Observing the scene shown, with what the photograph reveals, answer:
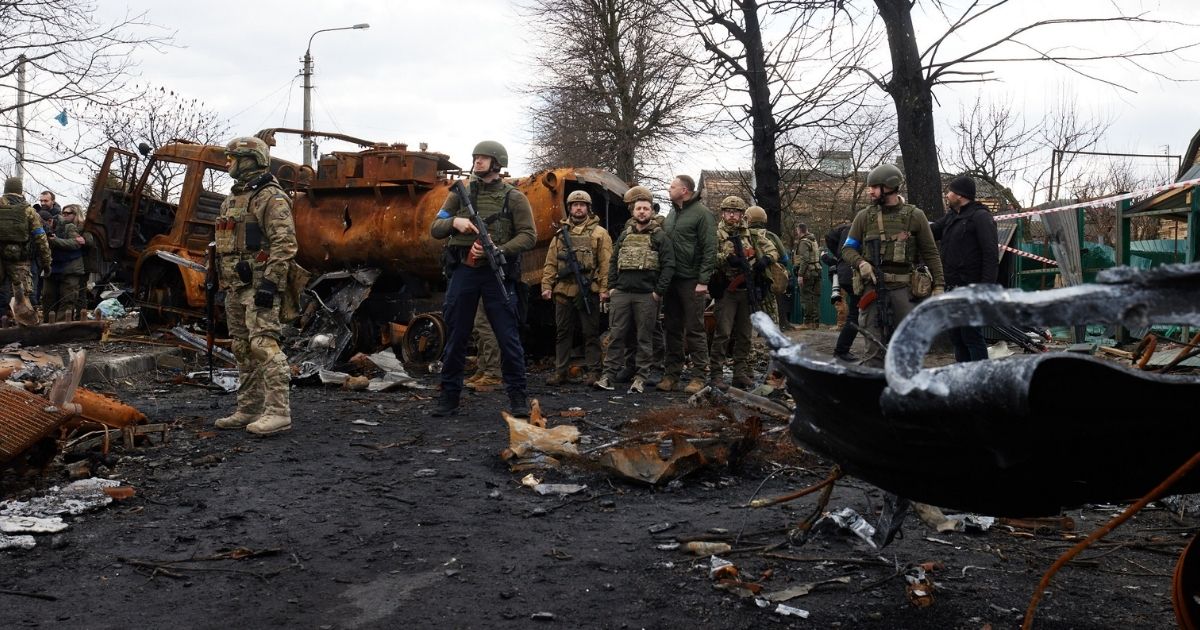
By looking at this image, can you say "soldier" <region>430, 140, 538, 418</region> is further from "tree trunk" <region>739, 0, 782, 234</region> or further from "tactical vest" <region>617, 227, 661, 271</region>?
"tree trunk" <region>739, 0, 782, 234</region>

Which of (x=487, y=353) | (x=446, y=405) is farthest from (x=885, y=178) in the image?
(x=487, y=353)

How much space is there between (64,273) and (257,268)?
8.82 metres

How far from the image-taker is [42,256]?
12477 mm

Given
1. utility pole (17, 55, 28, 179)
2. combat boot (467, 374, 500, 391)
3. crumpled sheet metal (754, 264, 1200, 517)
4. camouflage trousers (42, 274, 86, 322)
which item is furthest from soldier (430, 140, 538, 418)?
camouflage trousers (42, 274, 86, 322)

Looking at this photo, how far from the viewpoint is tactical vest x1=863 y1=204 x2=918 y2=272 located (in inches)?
292

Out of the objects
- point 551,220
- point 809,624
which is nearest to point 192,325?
point 551,220

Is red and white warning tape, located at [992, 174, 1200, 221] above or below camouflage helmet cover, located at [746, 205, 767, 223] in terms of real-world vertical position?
above

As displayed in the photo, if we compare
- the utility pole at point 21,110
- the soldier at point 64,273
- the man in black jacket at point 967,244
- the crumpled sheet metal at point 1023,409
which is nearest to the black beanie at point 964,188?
the man in black jacket at point 967,244

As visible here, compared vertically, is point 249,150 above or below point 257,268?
above

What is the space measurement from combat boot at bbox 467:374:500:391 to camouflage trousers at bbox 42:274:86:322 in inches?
298

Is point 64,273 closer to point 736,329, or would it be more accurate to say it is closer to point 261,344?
point 261,344

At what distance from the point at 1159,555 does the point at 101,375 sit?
8692 millimetres

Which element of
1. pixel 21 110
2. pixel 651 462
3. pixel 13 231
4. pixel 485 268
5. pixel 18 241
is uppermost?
pixel 21 110

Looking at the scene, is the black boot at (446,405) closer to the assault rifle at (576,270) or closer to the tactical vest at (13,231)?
the assault rifle at (576,270)
